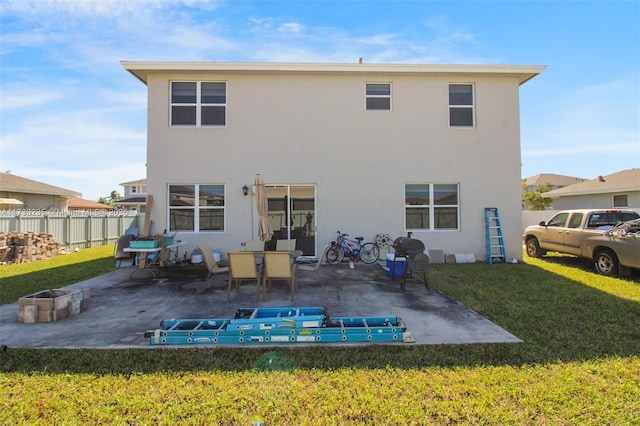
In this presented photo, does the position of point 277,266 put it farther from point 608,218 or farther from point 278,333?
point 608,218

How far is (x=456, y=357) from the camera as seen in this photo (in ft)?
11.9

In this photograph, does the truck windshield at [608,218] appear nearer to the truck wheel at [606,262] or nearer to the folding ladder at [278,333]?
the truck wheel at [606,262]

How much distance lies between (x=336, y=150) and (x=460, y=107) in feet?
14.6

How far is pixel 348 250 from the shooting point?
10133mm

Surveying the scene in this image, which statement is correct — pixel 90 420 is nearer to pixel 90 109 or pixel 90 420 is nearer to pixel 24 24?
pixel 24 24

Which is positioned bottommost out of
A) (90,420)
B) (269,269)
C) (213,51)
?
(90,420)

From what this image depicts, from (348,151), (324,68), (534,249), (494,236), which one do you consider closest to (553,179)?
(534,249)

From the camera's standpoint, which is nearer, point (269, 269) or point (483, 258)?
point (269, 269)

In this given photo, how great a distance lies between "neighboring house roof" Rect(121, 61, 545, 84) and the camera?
9742mm

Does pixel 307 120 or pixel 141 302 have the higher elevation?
pixel 307 120

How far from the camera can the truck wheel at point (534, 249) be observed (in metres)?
11.4

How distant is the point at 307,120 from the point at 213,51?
3782mm

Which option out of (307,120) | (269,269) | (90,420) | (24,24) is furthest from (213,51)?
(90,420)

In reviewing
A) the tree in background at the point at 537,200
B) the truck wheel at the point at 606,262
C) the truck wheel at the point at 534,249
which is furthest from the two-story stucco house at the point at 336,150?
the tree in background at the point at 537,200
